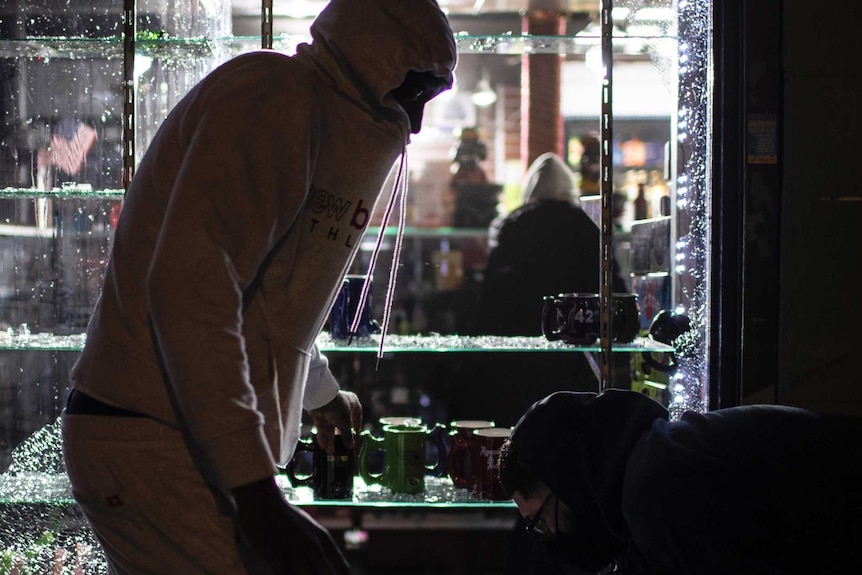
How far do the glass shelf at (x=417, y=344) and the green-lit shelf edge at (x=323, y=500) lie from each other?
1.02 ft

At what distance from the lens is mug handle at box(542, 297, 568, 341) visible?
2.12 metres

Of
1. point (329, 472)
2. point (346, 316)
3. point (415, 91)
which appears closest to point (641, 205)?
point (346, 316)

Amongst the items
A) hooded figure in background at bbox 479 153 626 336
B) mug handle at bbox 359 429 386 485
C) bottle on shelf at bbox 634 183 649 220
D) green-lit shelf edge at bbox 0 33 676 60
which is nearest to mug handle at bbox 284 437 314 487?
mug handle at bbox 359 429 386 485

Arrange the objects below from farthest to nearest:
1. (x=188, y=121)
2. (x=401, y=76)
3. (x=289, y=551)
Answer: (x=401, y=76) → (x=188, y=121) → (x=289, y=551)

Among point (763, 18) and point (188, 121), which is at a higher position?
point (763, 18)

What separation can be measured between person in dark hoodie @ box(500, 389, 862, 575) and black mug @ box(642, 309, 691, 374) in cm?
49

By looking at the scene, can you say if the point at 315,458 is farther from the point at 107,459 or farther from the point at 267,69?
the point at 267,69

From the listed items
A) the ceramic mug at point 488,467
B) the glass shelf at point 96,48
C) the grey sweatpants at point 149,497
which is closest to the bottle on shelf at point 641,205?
the ceramic mug at point 488,467

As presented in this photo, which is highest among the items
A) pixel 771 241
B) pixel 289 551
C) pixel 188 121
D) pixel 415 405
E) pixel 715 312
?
pixel 188 121

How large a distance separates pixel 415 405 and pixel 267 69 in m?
2.05

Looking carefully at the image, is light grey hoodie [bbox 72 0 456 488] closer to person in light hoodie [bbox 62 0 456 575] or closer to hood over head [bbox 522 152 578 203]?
person in light hoodie [bbox 62 0 456 575]

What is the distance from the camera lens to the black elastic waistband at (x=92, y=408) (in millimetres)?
958

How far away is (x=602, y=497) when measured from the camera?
1.50m

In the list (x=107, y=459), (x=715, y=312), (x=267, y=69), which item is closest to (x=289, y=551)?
(x=107, y=459)
